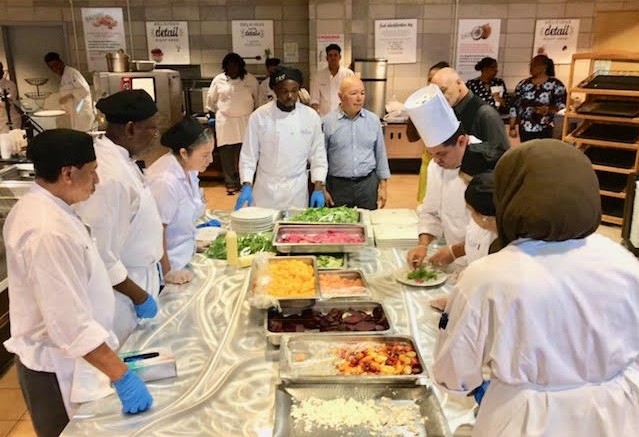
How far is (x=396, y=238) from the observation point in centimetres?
279

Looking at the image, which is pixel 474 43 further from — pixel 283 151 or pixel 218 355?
pixel 218 355

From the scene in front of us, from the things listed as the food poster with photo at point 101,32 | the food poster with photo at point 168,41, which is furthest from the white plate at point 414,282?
the food poster with photo at point 101,32

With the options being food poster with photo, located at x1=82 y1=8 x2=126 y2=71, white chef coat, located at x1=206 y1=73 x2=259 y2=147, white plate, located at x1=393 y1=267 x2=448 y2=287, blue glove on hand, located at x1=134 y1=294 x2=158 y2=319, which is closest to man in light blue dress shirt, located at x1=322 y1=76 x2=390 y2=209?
white plate, located at x1=393 y1=267 x2=448 y2=287

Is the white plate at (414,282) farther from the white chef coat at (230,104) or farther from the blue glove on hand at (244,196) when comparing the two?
the white chef coat at (230,104)

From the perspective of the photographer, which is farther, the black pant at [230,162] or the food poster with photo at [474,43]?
the food poster with photo at [474,43]

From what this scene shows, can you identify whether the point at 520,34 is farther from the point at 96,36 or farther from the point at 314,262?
the point at 314,262

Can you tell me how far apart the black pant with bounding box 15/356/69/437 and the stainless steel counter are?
0.24 meters

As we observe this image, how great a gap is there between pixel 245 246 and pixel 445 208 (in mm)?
964

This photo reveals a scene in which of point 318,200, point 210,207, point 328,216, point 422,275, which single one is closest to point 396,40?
point 210,207

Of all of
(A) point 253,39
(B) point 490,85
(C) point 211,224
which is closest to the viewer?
(C) point 211,224

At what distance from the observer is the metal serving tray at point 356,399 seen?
1.47 meters

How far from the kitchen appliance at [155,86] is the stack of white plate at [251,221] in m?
3.44

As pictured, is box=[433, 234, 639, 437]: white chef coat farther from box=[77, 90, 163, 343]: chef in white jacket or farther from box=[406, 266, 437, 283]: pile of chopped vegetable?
box=[77, 90, 163, 343]: chef in white jacket

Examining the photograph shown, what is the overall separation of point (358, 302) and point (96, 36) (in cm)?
705
